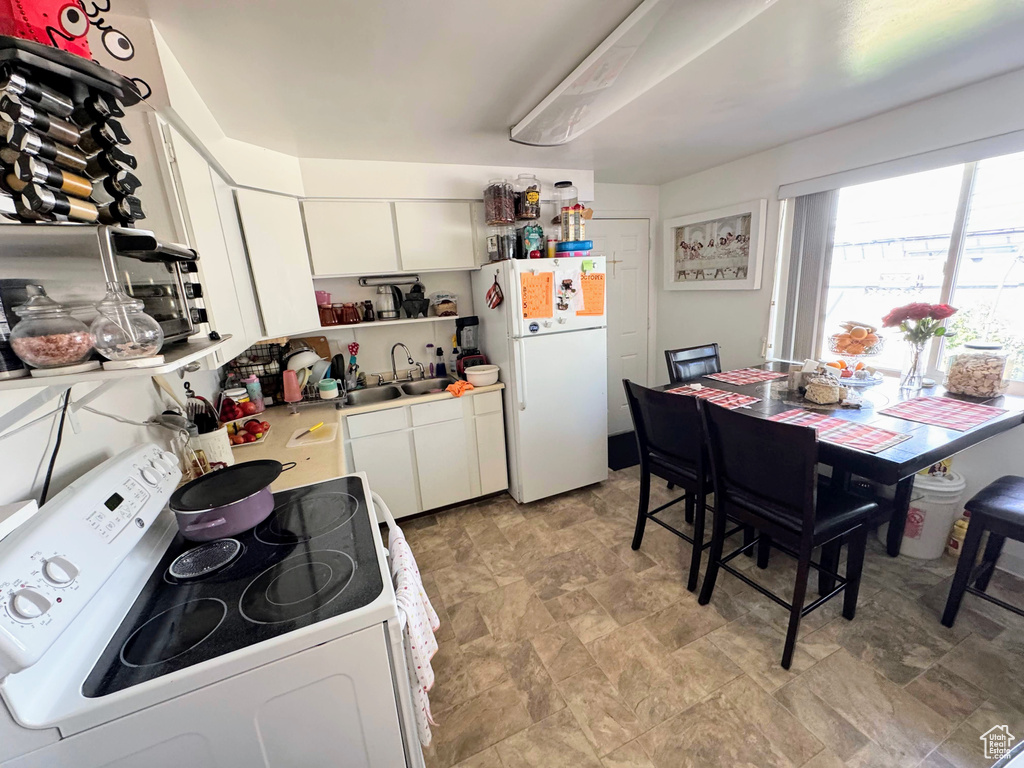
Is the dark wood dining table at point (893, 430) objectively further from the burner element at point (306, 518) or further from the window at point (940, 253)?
the burner element at point (306, 518)

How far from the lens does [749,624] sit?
1.82 m

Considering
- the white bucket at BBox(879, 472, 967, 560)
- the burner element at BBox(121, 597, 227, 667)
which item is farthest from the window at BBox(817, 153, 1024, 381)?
the burner element at BBox(121, 597, 227, 667)

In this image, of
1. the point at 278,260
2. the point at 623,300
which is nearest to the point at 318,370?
the point at 278,260

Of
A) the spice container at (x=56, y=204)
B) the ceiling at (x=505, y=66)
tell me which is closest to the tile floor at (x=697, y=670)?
the spice container at (x=56, y=204)

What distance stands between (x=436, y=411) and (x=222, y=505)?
61.8 inches

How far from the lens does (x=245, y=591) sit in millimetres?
958

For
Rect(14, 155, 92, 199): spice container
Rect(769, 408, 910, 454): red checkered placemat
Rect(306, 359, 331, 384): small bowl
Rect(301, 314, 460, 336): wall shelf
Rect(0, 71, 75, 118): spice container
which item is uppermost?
Rect(0, 71, 75, 118): spice container

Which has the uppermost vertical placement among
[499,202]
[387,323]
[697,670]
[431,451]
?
[499,202]

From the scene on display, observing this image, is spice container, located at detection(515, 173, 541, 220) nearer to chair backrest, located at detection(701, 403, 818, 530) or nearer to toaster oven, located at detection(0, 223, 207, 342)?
chair backrest, located at detection(701, 403, 818, 530)

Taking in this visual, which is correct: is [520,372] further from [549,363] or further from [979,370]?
[979,370]

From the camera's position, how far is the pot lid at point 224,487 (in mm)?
1108

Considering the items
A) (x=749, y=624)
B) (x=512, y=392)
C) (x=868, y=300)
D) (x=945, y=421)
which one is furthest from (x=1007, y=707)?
(x=512, y=392)

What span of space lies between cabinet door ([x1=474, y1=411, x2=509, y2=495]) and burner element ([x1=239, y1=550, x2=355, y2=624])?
1732 millimetres

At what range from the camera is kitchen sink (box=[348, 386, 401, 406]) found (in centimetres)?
279
